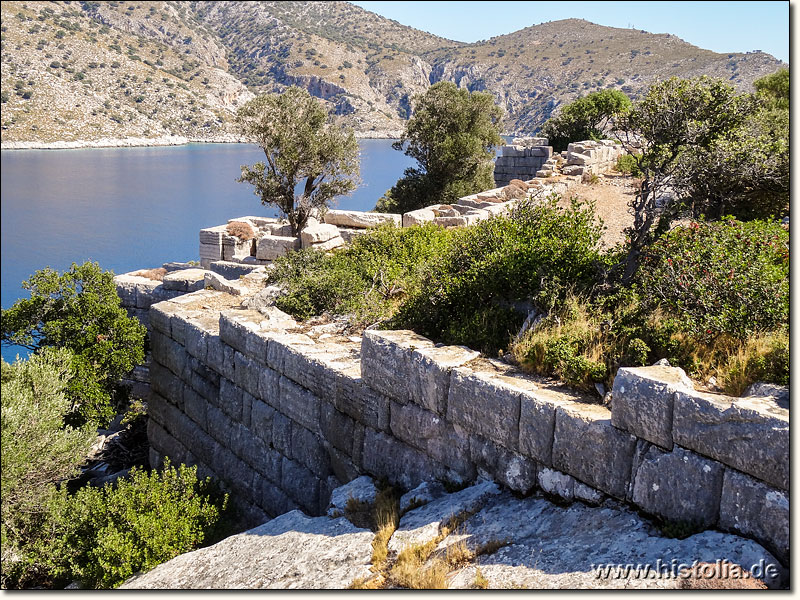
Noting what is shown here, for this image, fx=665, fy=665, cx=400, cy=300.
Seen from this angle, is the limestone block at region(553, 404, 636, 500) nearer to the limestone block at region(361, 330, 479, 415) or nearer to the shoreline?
the limestone block at region(361, 330, 479, 415)

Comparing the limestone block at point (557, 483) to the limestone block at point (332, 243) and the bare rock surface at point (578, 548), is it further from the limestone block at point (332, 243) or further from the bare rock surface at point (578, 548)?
the limestone block at point (332, 243)

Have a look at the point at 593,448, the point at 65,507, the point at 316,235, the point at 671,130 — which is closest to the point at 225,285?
the point at 316,235

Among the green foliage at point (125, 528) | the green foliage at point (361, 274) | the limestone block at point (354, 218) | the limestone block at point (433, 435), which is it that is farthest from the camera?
the limestone block at point (354, 218)

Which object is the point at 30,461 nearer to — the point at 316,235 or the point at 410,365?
the point at 410,365

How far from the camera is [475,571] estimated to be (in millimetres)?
4336

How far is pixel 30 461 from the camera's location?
20.2 ft

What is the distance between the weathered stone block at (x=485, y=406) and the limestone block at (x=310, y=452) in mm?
1896

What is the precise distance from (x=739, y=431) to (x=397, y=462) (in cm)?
313

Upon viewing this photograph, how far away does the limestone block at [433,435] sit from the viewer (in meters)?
5.68

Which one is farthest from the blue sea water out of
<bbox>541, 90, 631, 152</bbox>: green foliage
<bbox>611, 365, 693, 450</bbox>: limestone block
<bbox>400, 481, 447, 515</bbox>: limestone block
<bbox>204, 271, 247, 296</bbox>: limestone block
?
<bbox>541, 90, 631, 152</bbox>: green foliage

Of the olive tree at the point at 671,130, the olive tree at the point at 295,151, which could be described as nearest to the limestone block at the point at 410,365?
the olive tree at the point at 671,130

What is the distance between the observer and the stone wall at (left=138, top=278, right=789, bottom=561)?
13.3 ft

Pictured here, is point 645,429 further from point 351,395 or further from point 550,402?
point 351,395

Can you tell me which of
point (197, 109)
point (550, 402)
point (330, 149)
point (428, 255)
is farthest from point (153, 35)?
point (550, 402)
